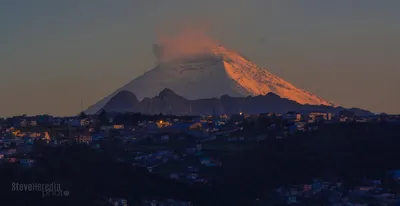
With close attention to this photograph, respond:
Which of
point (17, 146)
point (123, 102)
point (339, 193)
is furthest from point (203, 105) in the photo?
point (339, 193)

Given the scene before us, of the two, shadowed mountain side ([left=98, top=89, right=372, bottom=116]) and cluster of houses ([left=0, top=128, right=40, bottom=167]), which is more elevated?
shadowed mountain side ([left=98, top=89, right=372, bottom=116])

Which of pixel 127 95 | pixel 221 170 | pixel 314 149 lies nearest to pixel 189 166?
pixel 221 170

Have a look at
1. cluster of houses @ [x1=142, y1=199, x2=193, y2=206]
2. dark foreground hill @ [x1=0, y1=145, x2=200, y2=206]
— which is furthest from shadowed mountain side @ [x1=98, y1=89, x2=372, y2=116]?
cluster of houses @ [x1=142, y1=199, x2=193, y2=206]

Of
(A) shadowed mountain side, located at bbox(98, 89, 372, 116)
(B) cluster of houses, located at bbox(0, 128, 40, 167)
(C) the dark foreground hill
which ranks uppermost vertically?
(A) shadowed mountain side, located at bbox(98, 89, 372, 116)

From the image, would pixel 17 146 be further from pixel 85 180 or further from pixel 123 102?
pixel 123 102

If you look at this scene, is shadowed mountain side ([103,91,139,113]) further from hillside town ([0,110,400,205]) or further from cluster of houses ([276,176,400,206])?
cluster of houses ([276,176,400,206])

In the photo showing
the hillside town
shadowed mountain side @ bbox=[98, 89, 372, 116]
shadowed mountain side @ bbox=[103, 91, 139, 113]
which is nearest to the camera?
the hillside town

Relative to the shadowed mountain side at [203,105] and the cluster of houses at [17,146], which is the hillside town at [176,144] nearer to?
the cluster of houses at [17,146]
